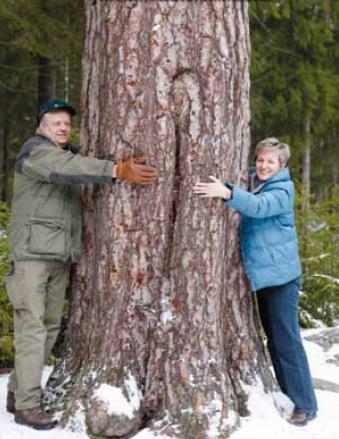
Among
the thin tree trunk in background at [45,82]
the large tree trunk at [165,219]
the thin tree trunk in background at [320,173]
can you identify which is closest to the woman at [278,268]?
the large tree trunk at [165,219]

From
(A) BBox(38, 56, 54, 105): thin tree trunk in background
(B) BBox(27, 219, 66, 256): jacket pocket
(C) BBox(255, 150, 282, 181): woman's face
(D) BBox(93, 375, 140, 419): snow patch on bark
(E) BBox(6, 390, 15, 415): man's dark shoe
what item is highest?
(A) BBox(38, 56, 54, 105): thin tree trunk in background

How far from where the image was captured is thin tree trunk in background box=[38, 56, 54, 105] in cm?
1416

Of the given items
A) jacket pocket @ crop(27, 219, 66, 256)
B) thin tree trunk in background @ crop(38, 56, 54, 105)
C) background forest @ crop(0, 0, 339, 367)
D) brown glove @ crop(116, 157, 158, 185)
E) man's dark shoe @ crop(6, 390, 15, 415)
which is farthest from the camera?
thin tree trunk in background @ crop(38, 56, 54, 105)

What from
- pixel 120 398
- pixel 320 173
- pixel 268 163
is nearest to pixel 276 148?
pixel 268 163

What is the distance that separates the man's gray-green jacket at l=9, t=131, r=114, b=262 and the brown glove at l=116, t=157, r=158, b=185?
61 millimetres

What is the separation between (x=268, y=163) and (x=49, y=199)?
1.44 metres

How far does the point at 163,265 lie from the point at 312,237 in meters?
4.51

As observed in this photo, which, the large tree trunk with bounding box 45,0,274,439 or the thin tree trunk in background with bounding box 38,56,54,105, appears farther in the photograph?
the thin tree trunk in background with bounding box 38,56,54,105

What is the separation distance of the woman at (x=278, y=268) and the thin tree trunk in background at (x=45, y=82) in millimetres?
10850

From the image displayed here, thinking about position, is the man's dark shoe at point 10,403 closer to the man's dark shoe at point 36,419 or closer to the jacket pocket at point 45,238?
the man's dark shoe at point 36,419

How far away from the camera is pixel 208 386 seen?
3799 mm

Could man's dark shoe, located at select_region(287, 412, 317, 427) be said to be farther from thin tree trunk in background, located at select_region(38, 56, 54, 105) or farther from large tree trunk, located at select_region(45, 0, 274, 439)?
thin tree trunk in background, located at select_region(38, 56, 54, 105)

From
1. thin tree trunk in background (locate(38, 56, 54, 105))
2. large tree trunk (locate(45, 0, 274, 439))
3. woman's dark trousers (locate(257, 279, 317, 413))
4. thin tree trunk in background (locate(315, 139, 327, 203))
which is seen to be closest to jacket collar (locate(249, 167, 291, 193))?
large tree trunk (locate(45, 0, 274, 439))

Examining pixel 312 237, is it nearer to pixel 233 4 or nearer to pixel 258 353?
pixel 258 353
